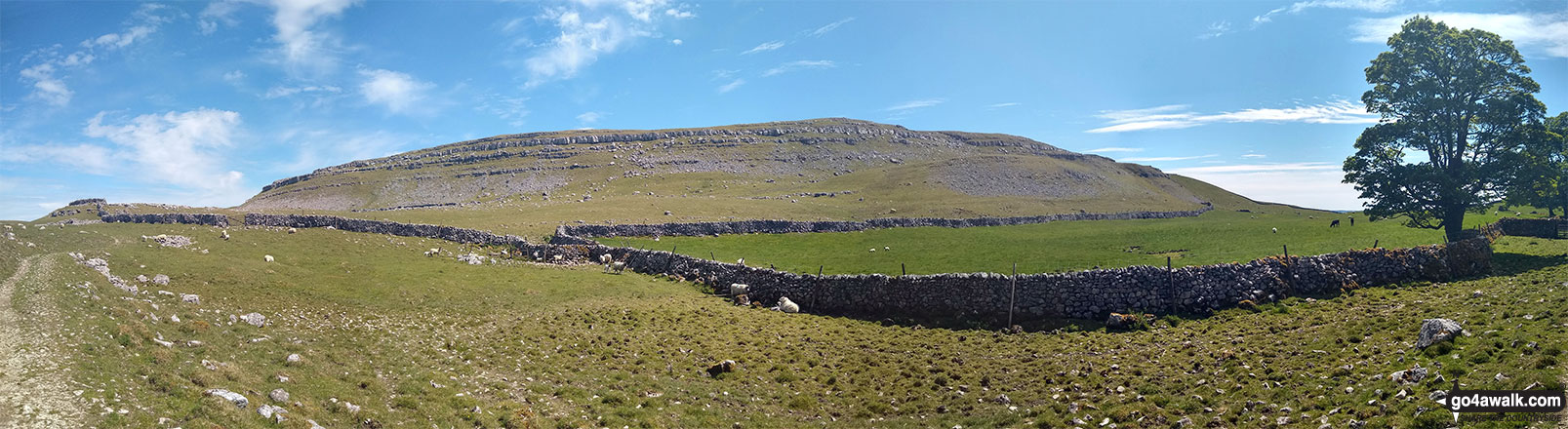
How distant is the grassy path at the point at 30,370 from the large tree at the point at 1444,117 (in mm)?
50270

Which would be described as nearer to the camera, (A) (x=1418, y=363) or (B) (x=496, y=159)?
(A) (x=1418, y=363)

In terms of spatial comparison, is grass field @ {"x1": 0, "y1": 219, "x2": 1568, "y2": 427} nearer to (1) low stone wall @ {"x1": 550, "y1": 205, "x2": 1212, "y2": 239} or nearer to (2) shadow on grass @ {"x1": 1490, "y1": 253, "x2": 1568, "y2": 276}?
(2) shadow on grass @ {"x1": 1490, "y1": 253, "x2": 1568, "y2": 276}

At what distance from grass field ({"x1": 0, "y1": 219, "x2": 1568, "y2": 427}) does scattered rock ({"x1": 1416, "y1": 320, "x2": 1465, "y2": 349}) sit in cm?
27

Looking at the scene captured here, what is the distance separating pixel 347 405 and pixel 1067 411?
54.6 feet

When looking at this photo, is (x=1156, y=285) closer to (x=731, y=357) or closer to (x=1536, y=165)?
(x=731, y=357)

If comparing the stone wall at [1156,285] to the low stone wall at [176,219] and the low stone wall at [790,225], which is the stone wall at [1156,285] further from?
the low stone wall at [176,219]

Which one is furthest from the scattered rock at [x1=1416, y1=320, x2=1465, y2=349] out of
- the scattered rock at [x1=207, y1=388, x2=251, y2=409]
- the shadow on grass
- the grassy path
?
the grassy path

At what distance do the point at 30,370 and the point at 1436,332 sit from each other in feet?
97.9

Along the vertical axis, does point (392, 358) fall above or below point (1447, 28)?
below

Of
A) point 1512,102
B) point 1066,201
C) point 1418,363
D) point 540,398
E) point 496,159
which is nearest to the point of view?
point 1418,363

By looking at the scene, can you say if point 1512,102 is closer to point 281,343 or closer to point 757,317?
point 757,317

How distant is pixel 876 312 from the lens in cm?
2745

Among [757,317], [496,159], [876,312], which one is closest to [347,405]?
[757,317]

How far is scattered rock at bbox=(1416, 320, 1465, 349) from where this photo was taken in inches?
564
